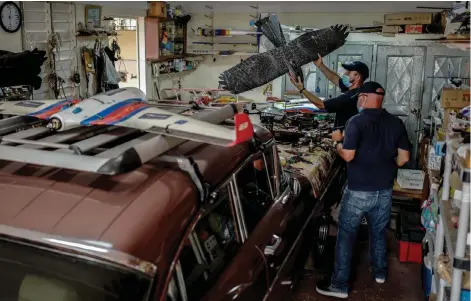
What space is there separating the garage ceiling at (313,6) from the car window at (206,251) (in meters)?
5.60

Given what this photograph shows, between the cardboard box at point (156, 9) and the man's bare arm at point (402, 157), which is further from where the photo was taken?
the cardboard box at point (156, 9)

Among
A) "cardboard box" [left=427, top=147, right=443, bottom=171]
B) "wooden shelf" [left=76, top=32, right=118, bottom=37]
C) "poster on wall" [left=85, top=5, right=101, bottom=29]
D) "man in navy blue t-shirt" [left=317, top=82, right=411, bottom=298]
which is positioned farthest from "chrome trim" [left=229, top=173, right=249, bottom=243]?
"poster on wall" [left=85, top=5, right=101, bottom=29]

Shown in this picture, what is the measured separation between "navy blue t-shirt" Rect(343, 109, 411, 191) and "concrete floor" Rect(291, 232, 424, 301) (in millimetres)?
892

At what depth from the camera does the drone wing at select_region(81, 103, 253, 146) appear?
2.28 m

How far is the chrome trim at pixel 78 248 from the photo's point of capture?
5.93ft

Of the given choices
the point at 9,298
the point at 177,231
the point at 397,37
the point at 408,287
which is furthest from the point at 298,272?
the point at 397,37

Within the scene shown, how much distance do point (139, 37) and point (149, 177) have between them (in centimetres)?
608

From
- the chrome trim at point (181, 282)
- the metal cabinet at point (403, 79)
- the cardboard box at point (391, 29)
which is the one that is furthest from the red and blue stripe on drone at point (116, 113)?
the metal cabinet at point (403, 79)

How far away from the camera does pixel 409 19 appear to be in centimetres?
731

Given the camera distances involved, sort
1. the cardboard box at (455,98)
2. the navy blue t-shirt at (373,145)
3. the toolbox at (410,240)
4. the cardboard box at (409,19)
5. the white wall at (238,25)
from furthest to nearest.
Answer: the white wall at (238,25)
the cardboard box at (409,19)
the toolbox at (410,240)
the cardboard box at (455,98)
the navy blue t-shirt at (373,145)

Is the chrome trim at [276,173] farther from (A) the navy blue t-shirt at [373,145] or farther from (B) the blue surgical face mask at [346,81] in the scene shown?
(B) the blue surgical face mask at [346,81]

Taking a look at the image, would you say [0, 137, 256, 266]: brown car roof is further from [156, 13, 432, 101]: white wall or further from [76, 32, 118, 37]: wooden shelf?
[156, 13, 432, 101]: white wall

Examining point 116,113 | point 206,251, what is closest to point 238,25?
point 116,113

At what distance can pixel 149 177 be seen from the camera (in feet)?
7.08
